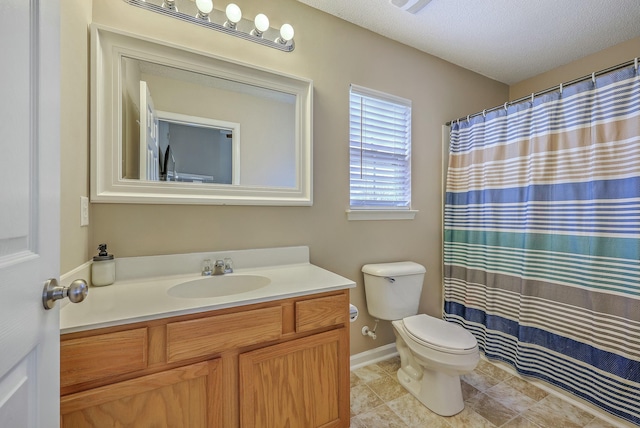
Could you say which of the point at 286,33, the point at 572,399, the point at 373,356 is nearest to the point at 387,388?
the point at 373,356

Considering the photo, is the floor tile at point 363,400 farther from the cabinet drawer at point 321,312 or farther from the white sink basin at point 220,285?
the white sink basin at point 220,285

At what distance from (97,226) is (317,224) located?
1.12m

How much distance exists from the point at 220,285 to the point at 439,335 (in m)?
1.23

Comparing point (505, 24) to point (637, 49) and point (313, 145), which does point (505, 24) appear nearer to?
point (637, 49)

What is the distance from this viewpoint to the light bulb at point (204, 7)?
1.32 meters

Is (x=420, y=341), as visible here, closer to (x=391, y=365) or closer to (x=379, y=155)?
(x=391, y=365)

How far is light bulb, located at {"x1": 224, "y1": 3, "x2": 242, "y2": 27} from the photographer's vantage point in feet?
4.50

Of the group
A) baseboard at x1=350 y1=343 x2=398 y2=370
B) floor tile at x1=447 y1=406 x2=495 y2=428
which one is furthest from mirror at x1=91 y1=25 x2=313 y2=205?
floor tile at x1=447 y1=406 x2=495 y2=428

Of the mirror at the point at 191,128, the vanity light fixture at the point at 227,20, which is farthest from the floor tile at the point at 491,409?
the vanity light fixture at the point at 227,20

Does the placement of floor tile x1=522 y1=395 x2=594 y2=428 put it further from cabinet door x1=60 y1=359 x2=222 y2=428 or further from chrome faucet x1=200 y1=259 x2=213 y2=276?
Result: chrome faucet x1=200 y1=259 x2=213 y2=276

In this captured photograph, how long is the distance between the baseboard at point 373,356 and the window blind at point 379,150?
1.05 meters

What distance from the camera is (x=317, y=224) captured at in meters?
1.73

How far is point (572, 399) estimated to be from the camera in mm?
1558

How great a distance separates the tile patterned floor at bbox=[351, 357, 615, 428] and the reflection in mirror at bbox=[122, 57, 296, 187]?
1.37 m
